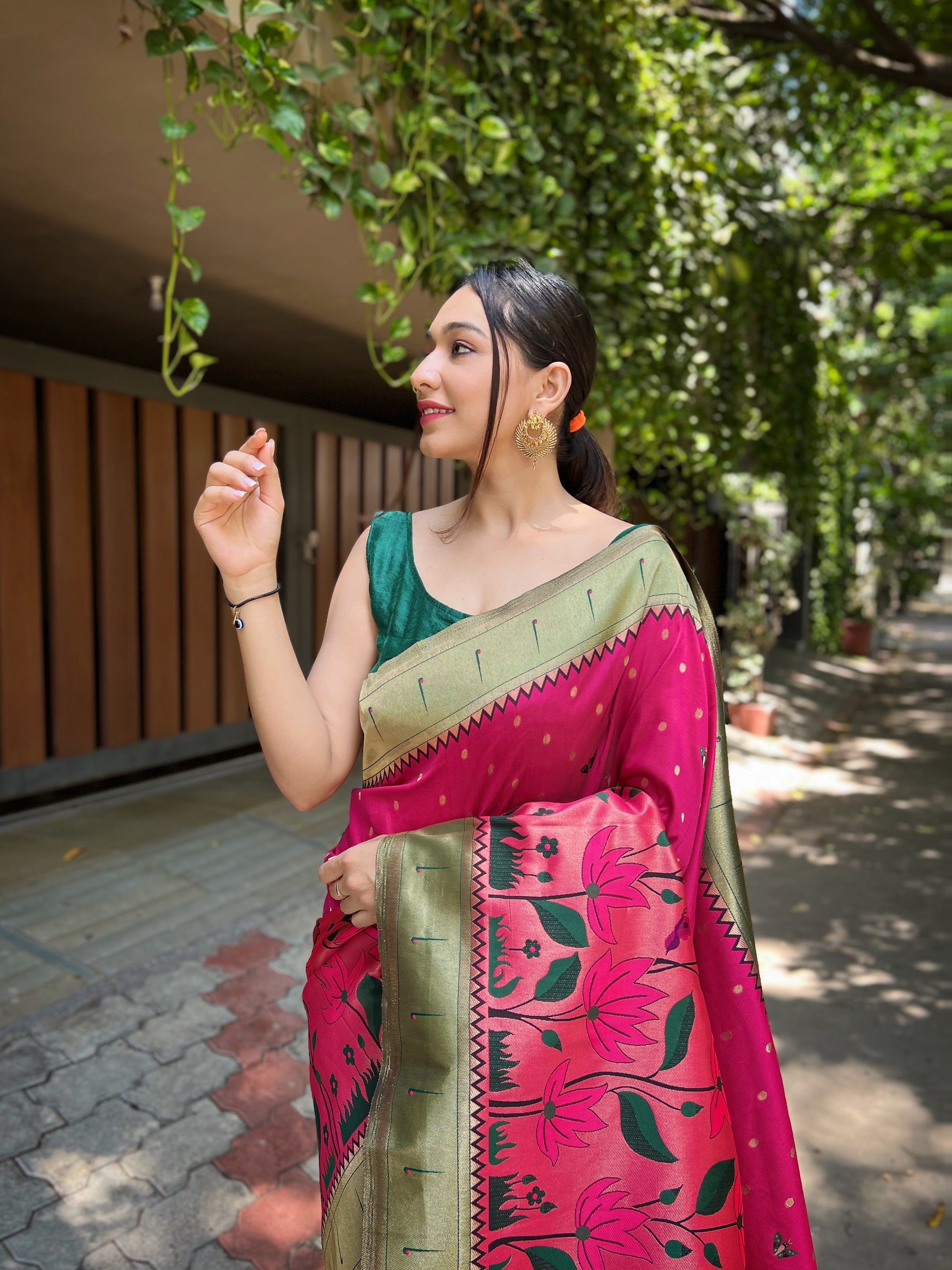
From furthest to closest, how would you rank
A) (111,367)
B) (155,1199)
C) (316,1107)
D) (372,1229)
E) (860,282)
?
(860,282) < (111,367) < (155,1199) < (316,1107) < (372,1229)

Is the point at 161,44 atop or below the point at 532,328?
atop

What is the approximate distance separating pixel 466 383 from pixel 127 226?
268cm

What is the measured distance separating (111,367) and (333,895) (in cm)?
423

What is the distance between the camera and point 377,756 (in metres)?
1.31

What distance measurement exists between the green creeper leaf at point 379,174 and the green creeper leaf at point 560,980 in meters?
2.31

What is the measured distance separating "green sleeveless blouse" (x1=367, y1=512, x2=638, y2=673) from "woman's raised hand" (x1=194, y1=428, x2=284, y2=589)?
8.7 inches

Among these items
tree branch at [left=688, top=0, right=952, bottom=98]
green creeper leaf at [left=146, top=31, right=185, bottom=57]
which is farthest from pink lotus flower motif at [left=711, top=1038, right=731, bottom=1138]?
tree branch at [left=688, top=0, right=952, bottom=98]

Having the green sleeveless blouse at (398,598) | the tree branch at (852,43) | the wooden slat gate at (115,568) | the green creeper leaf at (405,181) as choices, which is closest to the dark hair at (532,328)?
the green sleeveless blouse at (398,598)

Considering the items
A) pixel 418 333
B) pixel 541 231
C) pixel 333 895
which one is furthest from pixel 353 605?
pixel 418 333

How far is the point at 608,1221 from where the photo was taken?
114 centimetres

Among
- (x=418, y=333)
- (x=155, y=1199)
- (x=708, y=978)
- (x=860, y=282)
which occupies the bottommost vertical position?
(x=155, y=1199)

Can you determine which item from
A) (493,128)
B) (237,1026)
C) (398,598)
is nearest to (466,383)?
(398,598)

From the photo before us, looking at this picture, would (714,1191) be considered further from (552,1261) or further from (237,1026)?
(237,1026)

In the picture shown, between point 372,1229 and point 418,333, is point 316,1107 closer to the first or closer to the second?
point 372,1229
